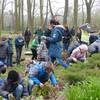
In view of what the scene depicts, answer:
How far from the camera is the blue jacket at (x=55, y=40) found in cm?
1346

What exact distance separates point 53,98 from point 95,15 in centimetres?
8154

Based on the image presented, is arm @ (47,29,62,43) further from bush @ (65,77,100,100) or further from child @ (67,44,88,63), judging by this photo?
bush @ (65,77,100,100)

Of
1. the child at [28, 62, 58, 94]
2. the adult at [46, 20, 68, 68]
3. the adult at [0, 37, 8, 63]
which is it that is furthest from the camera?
the adult at [0, 37, 8, 63]

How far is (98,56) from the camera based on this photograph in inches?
484

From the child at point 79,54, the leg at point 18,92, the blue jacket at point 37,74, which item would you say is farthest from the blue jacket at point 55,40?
the leg at point 18,92

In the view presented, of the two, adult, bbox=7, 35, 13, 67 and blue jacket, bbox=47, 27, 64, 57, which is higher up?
blue jacket, bbox=47, 27, 64, 57

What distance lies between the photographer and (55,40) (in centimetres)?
1369

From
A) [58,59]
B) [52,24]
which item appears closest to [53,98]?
[52,24]

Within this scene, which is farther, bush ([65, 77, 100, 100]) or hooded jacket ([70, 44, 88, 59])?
hooded jacket ([70, 44, 88, 59])

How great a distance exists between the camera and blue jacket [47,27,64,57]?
1346 centimetres

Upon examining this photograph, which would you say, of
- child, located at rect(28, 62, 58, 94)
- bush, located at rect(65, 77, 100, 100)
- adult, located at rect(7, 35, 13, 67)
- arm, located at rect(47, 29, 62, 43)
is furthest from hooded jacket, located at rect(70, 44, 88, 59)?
bush, located at rect(65, 77, 100, 100)

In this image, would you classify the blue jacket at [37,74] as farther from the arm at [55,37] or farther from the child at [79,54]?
the arm at [55,37]

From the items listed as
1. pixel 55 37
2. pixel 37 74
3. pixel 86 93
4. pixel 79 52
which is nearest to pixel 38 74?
pixel 37 74

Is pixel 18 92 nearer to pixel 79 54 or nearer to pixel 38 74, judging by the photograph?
pixel 38 74
